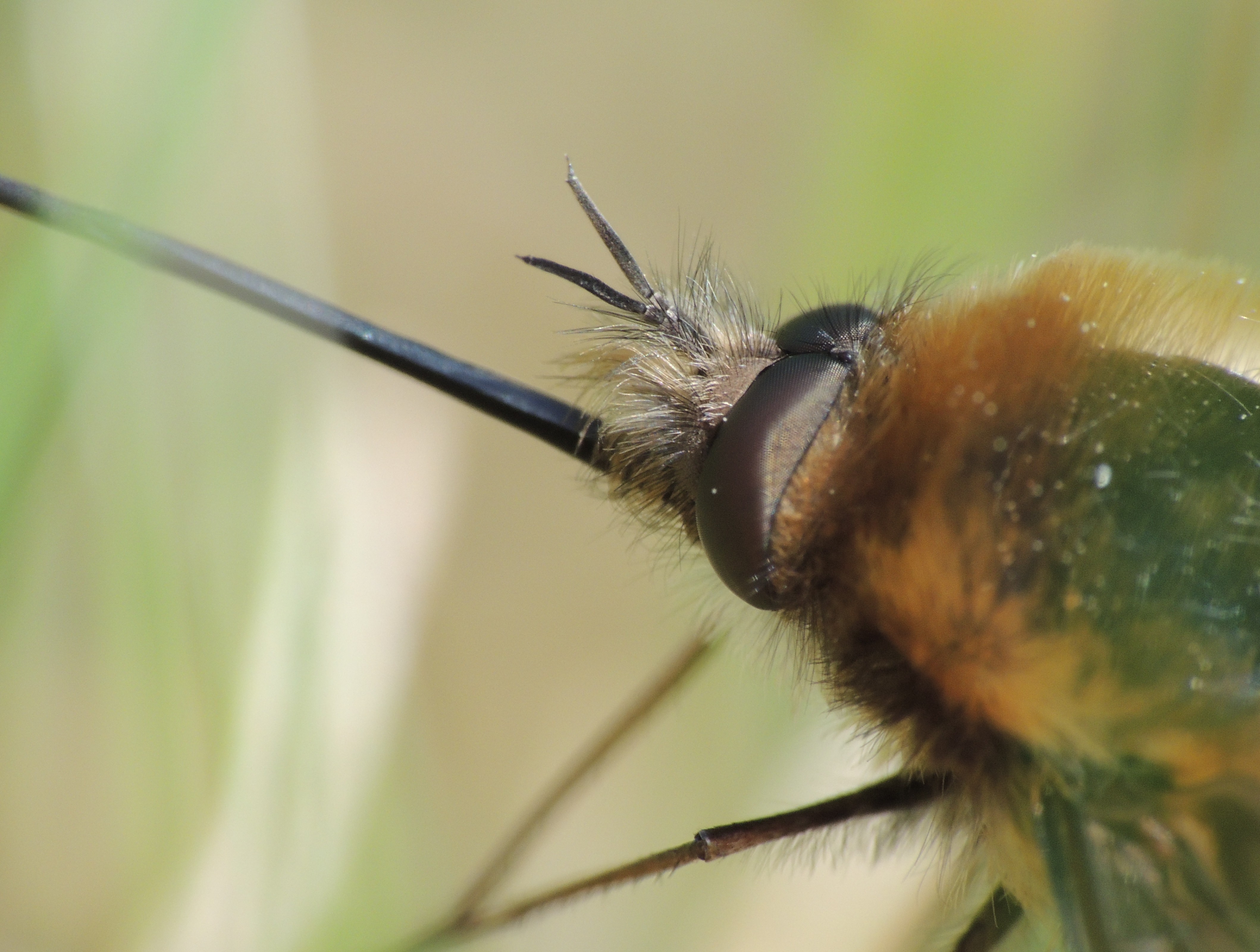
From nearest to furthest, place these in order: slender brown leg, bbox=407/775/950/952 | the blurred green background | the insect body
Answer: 1. the insect body
2. slender brown leg, bbox=407/775/950/952
3. the blurred green background

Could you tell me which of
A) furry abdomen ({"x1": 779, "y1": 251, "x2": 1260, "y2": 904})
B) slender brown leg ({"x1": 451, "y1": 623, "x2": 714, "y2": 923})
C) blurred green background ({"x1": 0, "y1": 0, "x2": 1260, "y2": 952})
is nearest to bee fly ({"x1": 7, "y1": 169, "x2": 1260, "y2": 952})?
furry abdomen ({"x1": 779, "y1": 251, "x2": 1260, "y2": 904})

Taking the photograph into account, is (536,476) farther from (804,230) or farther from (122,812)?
(122,812)

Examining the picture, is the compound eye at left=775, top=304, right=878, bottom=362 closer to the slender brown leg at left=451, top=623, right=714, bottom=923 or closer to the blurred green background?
the blurred green background

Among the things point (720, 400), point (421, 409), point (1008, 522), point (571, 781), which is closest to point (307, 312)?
point (720, 400)

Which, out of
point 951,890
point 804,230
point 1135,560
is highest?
point 804,230

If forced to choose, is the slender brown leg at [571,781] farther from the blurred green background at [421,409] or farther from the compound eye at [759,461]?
the compound eye at [759,461]

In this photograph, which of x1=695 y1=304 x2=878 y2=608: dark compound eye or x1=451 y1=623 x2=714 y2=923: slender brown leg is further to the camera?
x1=451 y1=623 x2=714 y2=923: slender brown leg

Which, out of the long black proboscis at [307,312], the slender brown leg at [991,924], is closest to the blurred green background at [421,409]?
the slender brown leg at [991,924]

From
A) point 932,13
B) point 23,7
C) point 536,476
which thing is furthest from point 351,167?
point 932,13
